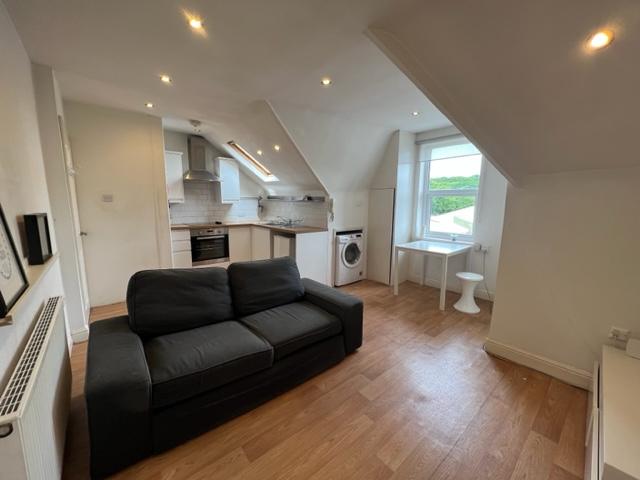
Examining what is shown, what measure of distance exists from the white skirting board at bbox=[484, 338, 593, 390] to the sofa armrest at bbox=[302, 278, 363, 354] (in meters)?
1.24

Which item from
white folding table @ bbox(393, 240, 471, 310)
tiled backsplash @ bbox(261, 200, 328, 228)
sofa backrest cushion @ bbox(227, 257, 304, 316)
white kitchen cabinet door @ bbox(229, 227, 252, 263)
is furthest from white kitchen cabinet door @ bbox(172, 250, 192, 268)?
white folding table @ bbox(393, 240, 471, 310)

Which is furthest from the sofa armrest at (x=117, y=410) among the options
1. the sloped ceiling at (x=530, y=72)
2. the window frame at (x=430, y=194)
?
the window frame at (x=430, y=194)

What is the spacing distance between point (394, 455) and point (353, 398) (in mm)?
462

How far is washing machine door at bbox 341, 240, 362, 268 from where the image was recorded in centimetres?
433

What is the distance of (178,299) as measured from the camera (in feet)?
6.52

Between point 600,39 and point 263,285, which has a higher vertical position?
point 600,39

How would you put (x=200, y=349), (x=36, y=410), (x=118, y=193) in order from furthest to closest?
(x=118, y=193)
(x=200, y=349)
(x=36, y=410)

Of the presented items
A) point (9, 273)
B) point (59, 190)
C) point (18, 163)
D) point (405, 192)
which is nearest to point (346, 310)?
point (9, 273)

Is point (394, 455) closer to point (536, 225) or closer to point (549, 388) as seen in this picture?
point (549, 388)

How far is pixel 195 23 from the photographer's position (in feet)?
5.21

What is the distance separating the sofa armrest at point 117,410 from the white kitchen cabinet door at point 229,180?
381 cm

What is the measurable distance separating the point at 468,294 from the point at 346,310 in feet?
6.63

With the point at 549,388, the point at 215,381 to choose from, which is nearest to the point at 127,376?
the point at 215,381

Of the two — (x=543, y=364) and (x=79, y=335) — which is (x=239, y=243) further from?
(x=543, y=364)
